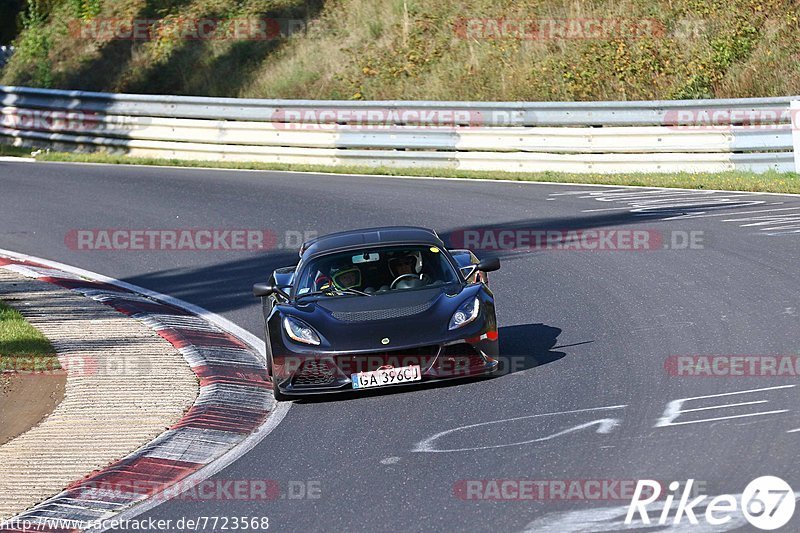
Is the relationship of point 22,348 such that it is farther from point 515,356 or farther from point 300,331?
point 515,356

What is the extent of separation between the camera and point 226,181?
891 inches

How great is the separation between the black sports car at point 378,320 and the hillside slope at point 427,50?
15.3 meters

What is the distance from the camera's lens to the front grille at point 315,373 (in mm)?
9562

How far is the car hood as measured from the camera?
9.54 m

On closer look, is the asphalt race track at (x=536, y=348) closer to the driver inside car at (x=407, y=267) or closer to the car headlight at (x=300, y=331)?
the car headlight at (x=300, y=331)

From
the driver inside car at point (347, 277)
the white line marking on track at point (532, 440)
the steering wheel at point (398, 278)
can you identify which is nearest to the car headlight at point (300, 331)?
the driver inside car at point (347, 277)

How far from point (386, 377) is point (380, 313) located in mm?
536

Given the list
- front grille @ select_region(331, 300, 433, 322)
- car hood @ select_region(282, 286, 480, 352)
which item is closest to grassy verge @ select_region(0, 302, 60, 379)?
car hood @ select_region(282, 286, 480, 352)

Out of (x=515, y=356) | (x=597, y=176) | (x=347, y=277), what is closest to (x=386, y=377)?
(x=347, y=277)

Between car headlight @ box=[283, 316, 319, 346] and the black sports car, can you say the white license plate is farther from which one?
car headlight @ box=[283, 316, 319, 346]

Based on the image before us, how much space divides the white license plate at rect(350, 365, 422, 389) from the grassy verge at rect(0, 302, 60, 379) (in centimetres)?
316

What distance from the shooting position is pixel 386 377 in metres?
9.51

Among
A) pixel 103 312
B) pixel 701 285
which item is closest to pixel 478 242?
pixel 701 285

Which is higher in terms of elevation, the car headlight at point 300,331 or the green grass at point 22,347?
the car headlight at point 300,331
